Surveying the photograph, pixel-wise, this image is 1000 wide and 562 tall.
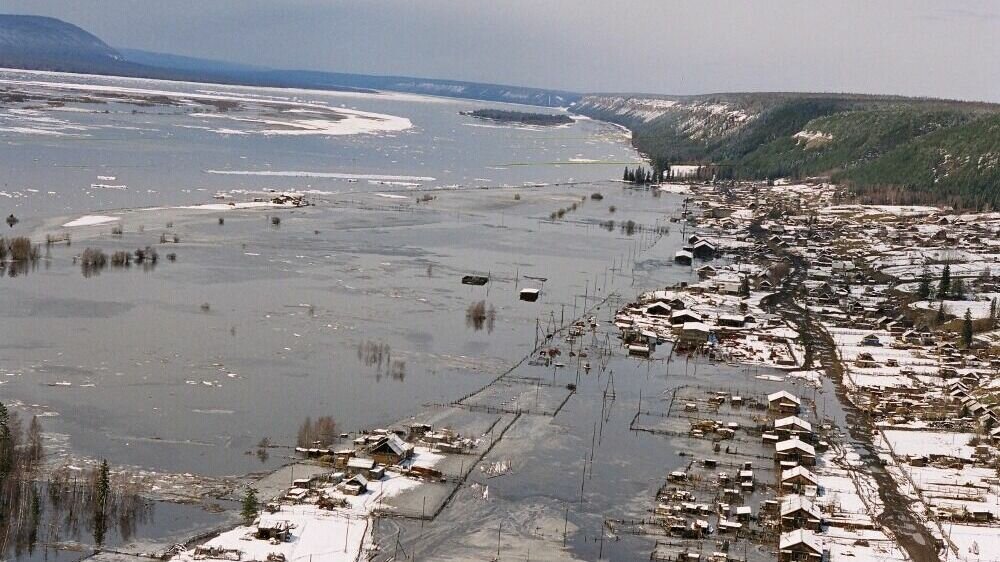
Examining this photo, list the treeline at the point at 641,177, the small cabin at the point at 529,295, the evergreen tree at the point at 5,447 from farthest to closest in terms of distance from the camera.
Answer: the treeline at the point at 641,177
the small cabin at the point at 529,295
the evergreen tree at the point at 5,447

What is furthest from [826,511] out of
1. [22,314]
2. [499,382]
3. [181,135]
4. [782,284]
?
[181,135]

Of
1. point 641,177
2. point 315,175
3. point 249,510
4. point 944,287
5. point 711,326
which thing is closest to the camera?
point 249,510

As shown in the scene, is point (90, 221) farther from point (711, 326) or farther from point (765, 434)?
point (765, 434)

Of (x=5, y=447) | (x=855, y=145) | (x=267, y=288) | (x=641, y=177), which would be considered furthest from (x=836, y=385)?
(x=855, y=145)

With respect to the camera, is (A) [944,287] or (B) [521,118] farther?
(B) [521,118]

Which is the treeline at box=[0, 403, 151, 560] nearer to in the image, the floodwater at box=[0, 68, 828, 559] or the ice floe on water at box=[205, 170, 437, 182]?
the floodwater at box=[0, 68, 828, 559]

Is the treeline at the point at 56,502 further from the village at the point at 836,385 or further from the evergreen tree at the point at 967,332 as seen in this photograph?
the evergreen tree at the point at 967,332

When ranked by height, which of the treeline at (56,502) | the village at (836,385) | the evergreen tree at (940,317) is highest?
the evergreen tree at (940,317)

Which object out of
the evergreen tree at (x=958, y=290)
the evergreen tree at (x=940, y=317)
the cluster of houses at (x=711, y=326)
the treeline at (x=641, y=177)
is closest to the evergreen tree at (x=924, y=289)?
the evergreen tree at (x=958, y=290)

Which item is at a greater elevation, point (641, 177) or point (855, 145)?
point (855, 145)

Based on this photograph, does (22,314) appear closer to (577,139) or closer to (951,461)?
(951,461)

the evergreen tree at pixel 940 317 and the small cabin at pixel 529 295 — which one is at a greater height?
the evergreen tree at pixel 940 317
